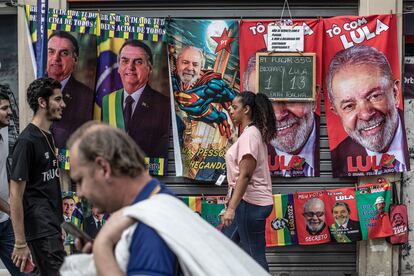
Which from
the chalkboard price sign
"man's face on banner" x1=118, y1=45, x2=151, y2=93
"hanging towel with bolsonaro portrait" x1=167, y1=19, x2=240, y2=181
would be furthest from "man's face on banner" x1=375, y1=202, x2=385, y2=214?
"man's face on banner" x1=118, y1=45, x2=151, y2=93

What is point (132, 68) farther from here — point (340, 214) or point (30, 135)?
point (30, 135)

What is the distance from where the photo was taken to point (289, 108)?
7.16m

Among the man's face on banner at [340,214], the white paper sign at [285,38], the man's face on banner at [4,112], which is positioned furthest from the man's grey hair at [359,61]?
the man's face on banner at [4,112]

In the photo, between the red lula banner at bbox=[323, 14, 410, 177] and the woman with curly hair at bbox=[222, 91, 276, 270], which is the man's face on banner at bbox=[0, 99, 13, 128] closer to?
the woman with curly hair at bbox=[222, 91, 276, 270]

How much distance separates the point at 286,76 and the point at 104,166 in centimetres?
531

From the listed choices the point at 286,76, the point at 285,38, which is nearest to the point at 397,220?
the point at 286,76

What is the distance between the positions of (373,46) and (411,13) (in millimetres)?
585

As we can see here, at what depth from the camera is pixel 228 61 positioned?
720 centimetres

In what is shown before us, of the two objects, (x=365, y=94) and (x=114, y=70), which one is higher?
(x=114, y=70)

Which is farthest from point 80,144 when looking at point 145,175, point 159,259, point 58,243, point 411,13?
point 411,13

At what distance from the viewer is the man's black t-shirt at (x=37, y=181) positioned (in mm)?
4492

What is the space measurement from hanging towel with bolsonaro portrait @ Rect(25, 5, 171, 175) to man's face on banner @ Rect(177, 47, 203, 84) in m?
0.17

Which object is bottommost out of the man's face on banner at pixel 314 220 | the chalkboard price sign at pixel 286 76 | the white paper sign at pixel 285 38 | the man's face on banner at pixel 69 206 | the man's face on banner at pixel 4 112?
the man's face on banner at pixel 314 220

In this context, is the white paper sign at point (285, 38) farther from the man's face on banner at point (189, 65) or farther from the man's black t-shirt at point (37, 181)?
the man's black t-shirt at point (37, 181)
